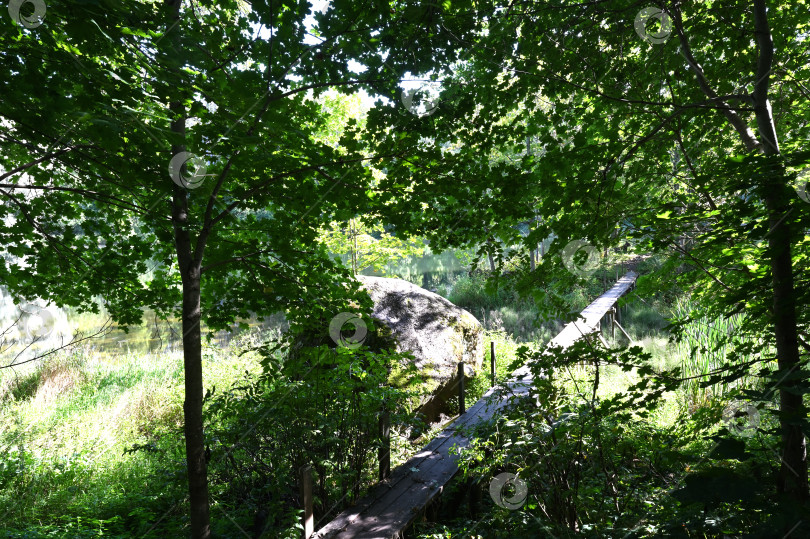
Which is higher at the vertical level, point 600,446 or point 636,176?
point 636,176

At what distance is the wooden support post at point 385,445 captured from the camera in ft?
12.2

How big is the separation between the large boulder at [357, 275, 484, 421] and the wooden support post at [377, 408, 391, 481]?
1.87 metres

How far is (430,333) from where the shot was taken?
6.80 meters

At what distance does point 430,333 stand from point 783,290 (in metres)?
5.05

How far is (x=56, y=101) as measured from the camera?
1887 mm

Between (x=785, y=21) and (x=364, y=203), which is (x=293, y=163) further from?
(x=785, y=21)

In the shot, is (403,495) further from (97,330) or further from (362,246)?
(97,330)

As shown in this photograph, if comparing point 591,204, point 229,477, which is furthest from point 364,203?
point 229,477

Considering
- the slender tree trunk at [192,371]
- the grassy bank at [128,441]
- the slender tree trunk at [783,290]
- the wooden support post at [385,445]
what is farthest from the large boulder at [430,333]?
the slender tree trunk at [783,290]

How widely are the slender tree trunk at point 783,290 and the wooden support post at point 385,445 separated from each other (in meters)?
2.52

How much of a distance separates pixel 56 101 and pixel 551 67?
102 inches

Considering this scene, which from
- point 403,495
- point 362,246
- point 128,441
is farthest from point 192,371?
point 362,246

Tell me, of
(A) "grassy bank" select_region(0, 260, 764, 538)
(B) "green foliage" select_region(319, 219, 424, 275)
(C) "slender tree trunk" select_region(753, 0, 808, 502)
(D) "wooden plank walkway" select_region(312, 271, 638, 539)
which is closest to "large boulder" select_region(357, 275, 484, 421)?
(A) "grassy bank" select_region(0, 260, 764, 538)

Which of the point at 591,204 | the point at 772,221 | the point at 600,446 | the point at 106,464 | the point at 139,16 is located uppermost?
the point at 139,16
